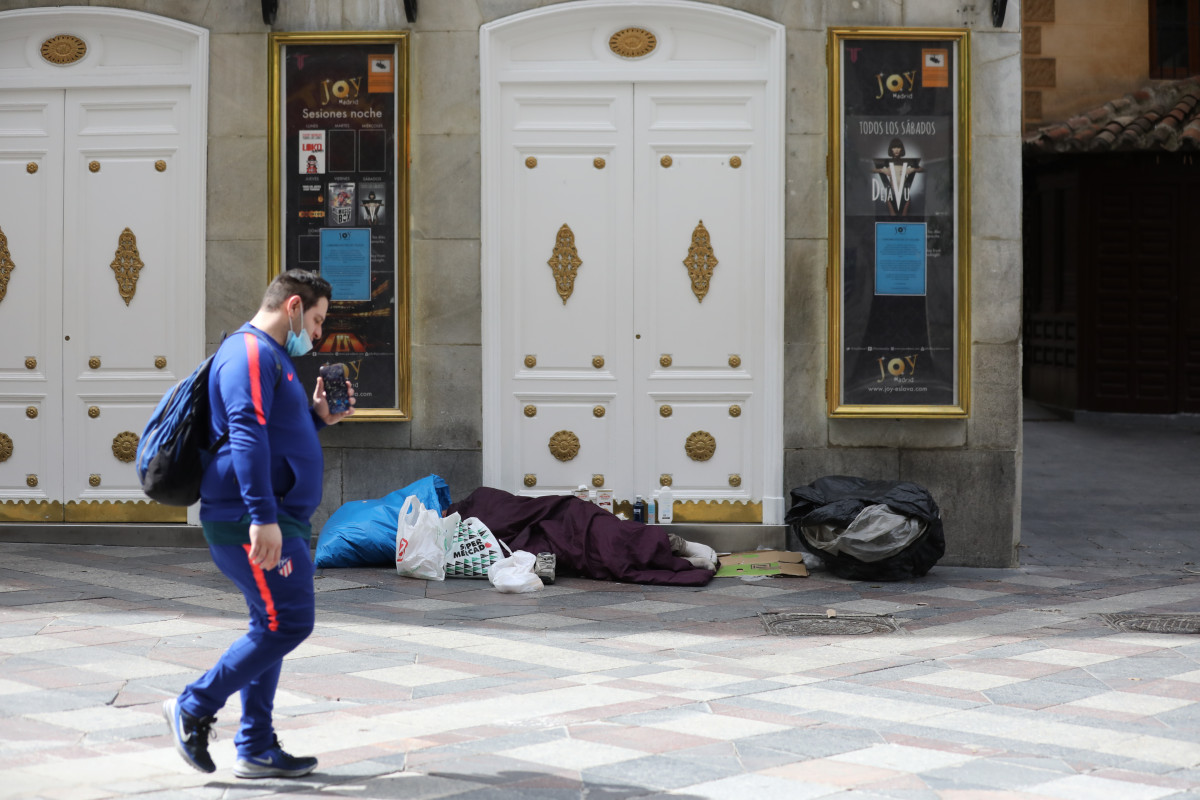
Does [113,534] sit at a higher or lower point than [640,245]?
lower

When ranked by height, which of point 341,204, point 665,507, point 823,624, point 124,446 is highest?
point 341,204

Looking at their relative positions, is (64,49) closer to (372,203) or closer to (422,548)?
(372,203)

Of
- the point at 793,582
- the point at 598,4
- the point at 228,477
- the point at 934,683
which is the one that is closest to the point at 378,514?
the point at 793,582

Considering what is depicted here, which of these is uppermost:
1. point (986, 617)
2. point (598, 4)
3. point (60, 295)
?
point (598, 4)

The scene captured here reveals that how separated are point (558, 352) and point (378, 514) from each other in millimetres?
1661

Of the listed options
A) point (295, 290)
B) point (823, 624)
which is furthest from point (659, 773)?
point (823, 624)

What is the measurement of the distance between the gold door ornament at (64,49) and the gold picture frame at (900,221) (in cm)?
518

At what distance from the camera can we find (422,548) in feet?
29.4

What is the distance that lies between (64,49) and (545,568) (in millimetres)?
5053

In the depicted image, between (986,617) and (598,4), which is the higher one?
(598,4)

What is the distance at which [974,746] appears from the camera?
5.14 meters

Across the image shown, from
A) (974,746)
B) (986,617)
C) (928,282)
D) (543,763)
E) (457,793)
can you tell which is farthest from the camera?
(928,282)

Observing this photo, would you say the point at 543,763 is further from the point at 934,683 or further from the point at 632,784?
the point at 934,683

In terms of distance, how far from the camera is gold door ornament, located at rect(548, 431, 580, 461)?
10.0 m
